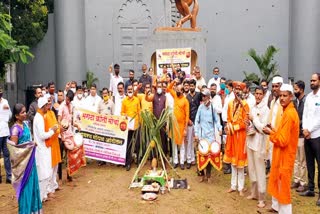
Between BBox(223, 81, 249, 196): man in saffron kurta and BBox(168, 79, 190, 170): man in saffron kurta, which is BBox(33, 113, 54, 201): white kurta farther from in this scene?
BBox(223, 81, 249, 196): man in saffron kurta

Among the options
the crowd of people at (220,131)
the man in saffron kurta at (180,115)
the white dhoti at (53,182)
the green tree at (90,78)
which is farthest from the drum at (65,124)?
the green tree at (90,78)

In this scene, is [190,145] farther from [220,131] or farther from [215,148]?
[215,148]

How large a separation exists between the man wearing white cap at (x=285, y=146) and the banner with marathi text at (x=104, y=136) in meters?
3.90

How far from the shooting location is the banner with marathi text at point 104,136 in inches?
328

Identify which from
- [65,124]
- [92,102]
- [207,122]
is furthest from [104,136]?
[207,122]

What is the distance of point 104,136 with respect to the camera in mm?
8461

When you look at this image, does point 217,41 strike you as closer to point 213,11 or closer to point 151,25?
point 213,11

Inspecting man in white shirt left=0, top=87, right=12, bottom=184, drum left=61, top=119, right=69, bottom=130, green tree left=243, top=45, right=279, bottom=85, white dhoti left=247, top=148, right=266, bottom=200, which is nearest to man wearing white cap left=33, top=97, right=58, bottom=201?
drum left=61, top=119, right=69, bottom=130

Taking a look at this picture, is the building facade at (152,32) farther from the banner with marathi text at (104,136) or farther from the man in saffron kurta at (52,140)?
the man in saffron kurta at (52,140)

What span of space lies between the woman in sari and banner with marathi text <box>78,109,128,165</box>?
121 inches

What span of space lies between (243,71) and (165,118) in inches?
401

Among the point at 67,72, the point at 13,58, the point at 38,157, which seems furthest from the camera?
the point at 67,72

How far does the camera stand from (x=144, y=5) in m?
16.5

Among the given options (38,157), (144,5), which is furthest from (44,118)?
(144,5)
